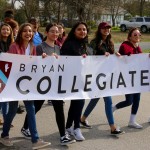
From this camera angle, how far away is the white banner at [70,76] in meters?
5.23

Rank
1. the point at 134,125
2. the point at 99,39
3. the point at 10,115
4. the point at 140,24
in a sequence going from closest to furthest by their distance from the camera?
the point at 10,115 < the point at 99,39 < the point at 134,125 < the point at 140,24

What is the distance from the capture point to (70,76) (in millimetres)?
5652

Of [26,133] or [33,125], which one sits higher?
[33,125]

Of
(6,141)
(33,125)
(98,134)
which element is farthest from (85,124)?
(6,141)

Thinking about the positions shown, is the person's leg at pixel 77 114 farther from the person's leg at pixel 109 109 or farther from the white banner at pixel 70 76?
the person's leg at pixel 109 109

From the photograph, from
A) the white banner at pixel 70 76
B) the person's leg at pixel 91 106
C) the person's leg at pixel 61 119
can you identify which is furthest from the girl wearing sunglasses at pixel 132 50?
the person's leg at pixel 61 119

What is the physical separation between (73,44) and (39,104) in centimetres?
108

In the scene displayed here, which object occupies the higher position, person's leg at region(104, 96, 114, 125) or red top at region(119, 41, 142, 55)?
Answer: red top at region(119, 41, 142, 55)

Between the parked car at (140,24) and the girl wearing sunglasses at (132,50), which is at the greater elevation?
the parked car at (140,24)

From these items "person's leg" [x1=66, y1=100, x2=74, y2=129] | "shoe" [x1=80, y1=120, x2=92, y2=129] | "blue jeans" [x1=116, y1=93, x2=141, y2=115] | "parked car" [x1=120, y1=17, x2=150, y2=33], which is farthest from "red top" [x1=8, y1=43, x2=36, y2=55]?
"parked car" [x1=120, y1=17, x2=150, y2=33]

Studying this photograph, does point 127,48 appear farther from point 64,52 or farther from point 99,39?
point 64,52

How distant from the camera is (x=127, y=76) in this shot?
6324 millimetres

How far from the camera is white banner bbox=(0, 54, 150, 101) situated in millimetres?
5230

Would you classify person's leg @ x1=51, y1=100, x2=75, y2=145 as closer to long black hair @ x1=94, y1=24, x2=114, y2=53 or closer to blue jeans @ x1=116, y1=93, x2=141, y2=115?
long black hair @ x1=94, y1=24, x2=114, y2=53
